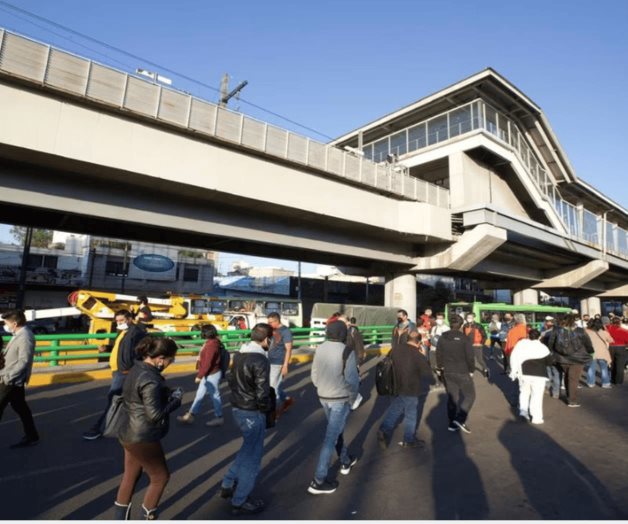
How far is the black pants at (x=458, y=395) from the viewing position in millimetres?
5797

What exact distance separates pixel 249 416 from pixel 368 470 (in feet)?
6.22

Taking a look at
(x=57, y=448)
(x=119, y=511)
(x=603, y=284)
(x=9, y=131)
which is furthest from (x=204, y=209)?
(x=603, y=284)

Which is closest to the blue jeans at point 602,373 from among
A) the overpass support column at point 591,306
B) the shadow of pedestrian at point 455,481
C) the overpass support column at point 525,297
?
the shadow of pedestrian at point 455,481

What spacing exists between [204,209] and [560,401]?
13363 millimetres

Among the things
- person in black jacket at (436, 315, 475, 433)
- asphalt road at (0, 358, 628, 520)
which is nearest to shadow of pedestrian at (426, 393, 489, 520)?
asphalt road at (0, 358, 628, 520)

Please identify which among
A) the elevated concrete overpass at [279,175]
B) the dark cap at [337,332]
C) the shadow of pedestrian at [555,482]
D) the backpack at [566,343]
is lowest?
the shadow of pedestrian at [555,482]

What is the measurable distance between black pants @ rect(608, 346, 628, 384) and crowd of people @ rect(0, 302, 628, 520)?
8.08ft

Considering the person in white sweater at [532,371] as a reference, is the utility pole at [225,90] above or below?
above

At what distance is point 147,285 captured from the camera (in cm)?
3766

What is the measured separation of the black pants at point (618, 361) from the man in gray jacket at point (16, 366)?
1294cm

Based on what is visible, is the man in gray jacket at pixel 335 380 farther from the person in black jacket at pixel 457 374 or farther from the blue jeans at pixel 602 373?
the blue jeans at pixel 602 373

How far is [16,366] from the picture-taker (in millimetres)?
4734

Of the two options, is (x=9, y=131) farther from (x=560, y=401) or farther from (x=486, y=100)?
(x=486, y=100)

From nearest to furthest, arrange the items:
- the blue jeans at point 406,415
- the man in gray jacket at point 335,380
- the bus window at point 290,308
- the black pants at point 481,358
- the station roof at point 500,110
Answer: the man in gray jacket at point 335,380, the blue jeans at point 406,415, the black pants at point 481,358, the bus window at point 290,308, the station roof at point 500,110
